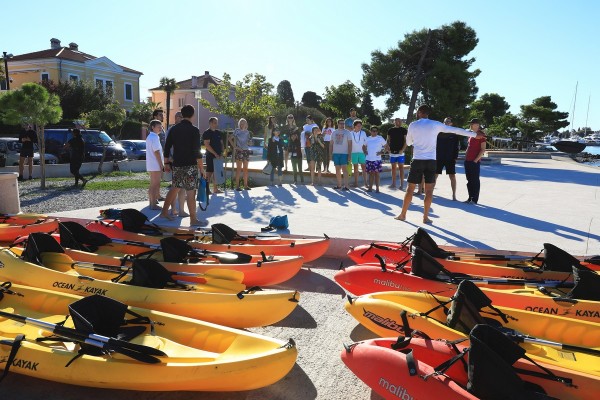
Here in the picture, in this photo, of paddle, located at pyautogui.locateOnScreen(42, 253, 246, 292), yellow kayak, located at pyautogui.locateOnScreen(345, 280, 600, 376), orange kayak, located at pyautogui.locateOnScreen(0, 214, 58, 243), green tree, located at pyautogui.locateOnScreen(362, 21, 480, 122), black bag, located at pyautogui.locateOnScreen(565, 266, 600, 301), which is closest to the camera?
yellow kayak, located at pyautogui.locateOnScreen(345, 280, 600, 376)

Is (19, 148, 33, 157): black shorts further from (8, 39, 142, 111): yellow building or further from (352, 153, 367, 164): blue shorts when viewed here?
(8, 39, 142, 111): yellow building

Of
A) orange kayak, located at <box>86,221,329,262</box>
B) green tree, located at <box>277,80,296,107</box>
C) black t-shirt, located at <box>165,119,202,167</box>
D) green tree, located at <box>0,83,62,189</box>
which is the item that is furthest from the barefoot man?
green tree, located at <box>277,80,296,107</box>

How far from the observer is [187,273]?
16.0ft

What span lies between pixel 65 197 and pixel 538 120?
47.1 metres

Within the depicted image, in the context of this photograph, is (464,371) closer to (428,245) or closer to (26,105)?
(428,245)

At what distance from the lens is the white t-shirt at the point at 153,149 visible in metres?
8.88

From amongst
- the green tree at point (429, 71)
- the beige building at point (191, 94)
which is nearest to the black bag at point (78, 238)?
the green tree at point (429, 71)

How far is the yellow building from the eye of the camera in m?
46.0

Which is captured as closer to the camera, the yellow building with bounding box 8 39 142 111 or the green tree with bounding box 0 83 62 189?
the green tree with bounding box 0 83 62 189

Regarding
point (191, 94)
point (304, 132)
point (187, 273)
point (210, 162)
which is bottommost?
point (187, 273)

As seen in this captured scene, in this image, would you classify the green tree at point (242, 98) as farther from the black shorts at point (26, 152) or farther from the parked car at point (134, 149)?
the parked car at point (134, 149)

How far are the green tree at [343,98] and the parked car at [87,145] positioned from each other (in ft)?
52.7

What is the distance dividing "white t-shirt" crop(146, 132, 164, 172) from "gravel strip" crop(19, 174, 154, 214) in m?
2.73

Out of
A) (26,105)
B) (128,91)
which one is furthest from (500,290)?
(128,91)
